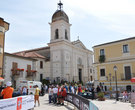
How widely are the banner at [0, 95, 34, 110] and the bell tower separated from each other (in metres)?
31.3

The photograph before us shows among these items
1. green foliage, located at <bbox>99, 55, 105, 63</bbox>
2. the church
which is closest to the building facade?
green foliage, located at <bbox>99, 55, 105, 63</bbox>

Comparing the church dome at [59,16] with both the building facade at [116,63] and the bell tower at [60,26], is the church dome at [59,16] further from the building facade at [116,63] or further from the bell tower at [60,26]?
the building facade at [116,63]

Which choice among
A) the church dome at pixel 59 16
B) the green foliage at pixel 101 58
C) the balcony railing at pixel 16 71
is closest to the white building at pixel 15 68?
the balcony railing at pixel 16 71

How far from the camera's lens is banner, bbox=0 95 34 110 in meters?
7.00

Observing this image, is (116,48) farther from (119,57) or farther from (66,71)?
(66,71)

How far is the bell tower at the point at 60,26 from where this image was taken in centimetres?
4075

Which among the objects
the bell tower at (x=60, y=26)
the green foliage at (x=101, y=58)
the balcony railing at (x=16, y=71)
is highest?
the bell tower at (x=60, y=26)

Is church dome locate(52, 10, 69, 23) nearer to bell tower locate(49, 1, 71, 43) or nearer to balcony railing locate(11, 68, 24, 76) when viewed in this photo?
bell tower locate(49, 1, 71, 43)

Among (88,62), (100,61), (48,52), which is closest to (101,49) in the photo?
(100,61)

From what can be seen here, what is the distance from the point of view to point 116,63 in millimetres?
24828

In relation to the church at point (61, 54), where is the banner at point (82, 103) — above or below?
below

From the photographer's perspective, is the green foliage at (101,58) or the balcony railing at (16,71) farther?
the balcony railing at (16,71)

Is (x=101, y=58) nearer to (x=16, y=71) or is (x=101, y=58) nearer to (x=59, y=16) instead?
(x=16, y=71)

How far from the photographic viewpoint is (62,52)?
39281mm
